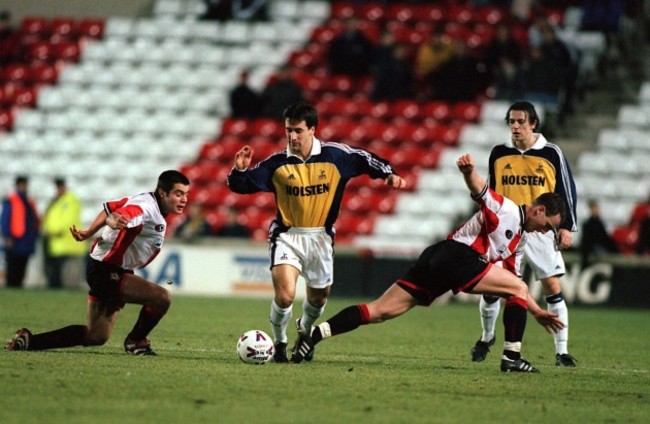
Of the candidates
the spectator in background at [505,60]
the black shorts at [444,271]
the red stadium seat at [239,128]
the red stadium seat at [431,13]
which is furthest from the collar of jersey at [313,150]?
the red stadium seat at [431,13]

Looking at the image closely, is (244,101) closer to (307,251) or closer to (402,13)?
(402,13)

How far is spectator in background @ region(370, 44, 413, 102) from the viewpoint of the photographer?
22.8 meters

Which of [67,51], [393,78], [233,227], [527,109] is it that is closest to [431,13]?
[393,78]

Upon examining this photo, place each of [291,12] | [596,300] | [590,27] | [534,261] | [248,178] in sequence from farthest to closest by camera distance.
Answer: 1. [291,12]
2. [590,27]
3. [596,300]
4. [534,261]
5. [248,178]

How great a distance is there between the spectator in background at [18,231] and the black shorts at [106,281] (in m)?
10.9

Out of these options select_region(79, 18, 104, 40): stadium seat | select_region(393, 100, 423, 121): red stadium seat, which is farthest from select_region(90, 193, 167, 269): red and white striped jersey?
select_region(79, 18, 104, 40): stadium seat

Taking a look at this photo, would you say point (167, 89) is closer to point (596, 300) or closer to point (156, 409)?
point (596, 300)

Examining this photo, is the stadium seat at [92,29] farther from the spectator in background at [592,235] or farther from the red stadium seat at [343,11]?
the spectator in background at [592,235]

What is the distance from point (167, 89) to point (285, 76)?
11.0 feet

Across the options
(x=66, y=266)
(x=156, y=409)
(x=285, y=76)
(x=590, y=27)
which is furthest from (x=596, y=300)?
(x=156, y=409)

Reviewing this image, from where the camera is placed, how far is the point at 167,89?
25234 millimetres

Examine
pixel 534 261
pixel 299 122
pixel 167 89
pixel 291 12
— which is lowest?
pixel 534 261

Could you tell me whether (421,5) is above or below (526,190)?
above

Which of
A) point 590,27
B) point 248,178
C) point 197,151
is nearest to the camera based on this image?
point 248,178
